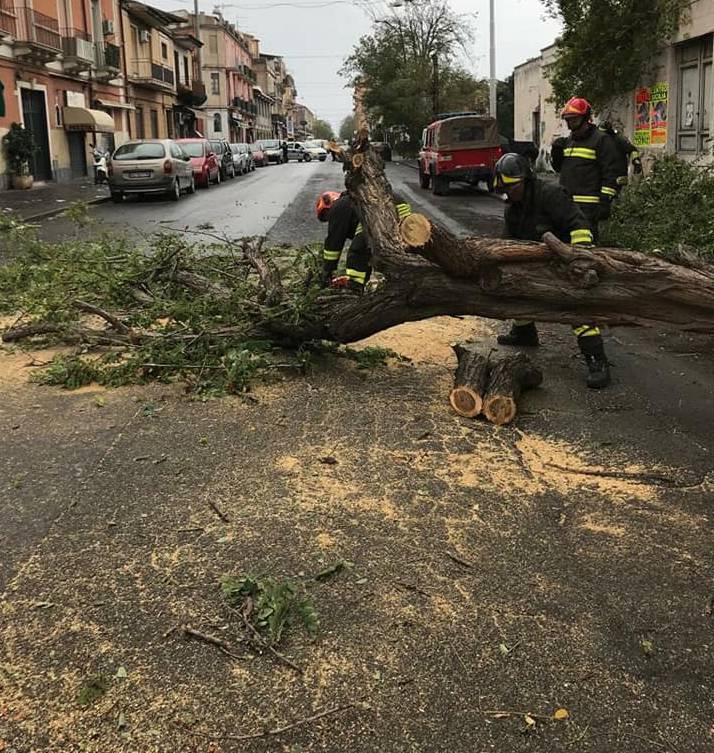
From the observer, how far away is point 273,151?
54.3 meters

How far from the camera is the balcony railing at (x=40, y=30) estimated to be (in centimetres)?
2669

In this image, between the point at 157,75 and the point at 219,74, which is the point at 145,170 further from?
the point at 219,74

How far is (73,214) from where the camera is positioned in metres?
9.27

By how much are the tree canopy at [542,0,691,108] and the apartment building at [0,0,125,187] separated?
644 inches

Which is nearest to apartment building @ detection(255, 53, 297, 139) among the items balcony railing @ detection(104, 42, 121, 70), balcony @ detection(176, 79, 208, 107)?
balcony @ detection(176, 79, 208, 107)

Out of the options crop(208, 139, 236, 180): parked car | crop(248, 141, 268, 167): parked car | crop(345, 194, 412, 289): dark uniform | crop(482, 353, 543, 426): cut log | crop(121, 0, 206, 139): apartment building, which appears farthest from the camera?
crop(248, 141, 268, 167): parked car

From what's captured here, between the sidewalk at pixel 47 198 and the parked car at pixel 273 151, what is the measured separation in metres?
25.2

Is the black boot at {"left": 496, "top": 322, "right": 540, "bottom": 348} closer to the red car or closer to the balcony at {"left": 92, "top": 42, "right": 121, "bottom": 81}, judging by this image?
the red car

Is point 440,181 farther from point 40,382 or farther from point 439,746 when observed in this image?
point 439,746

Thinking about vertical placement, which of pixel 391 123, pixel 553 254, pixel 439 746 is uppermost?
pixel 391 123

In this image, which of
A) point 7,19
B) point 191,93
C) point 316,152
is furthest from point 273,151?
point 7,19

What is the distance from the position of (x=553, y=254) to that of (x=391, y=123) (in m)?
49.1

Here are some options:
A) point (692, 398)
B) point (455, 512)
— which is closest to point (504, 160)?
point (692, 398)

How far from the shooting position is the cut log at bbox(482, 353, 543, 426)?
15.7 ft
